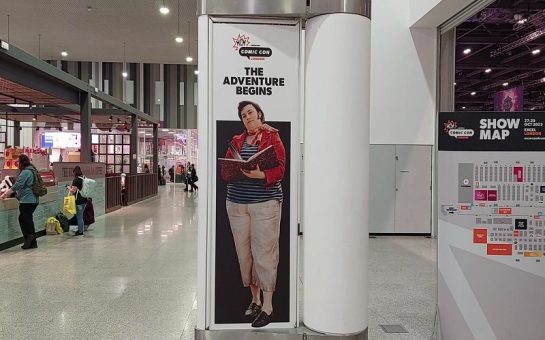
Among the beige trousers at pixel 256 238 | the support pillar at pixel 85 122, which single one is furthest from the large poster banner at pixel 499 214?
the support pillar at pixel 85 122

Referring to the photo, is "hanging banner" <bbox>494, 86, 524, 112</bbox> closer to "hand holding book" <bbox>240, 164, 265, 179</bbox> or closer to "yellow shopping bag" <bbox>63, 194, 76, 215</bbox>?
"yellow shopping bag" <bbox>63, 194, 76, 215</bbox>

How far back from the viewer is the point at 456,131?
3.33 m

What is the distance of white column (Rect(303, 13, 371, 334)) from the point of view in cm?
283

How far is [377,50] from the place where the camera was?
9.48 metres

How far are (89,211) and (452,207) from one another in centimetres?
807

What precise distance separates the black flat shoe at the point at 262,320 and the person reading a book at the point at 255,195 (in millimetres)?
71

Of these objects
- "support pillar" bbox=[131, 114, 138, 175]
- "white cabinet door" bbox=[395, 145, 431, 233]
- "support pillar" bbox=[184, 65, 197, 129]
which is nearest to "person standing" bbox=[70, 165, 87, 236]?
"white cabinet door" bbox=[395, 145, 431, 233]

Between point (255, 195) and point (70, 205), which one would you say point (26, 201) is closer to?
point (70, 205)

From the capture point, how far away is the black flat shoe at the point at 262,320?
117 inches

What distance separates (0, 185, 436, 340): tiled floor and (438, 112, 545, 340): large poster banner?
0.84 m

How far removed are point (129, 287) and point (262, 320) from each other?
2.98m

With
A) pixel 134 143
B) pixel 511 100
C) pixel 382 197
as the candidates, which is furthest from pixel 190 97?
pixel 382 197

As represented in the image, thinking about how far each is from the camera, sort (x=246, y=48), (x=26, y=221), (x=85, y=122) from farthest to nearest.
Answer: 1. (x=85, y=122)
2. (x=26, y=221)
3. (x=246, y=48)

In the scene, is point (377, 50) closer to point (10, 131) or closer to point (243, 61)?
point (243, 61)
